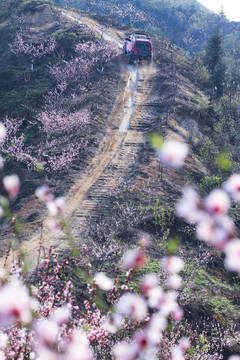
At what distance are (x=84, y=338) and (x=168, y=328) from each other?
2628 millimetres

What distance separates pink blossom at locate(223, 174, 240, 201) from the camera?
645 inches

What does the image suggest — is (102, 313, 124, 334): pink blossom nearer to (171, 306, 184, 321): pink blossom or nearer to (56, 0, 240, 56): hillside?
(171, 306, 184, 321): pink blossom

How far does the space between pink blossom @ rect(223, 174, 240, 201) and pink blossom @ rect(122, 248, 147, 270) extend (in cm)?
763

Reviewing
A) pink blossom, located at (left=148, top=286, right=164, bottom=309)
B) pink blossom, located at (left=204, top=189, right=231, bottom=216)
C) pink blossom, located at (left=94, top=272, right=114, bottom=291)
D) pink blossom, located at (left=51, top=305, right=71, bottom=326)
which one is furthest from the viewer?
pink blossom, located at (left=204, top=189, right=231, bottom=216)

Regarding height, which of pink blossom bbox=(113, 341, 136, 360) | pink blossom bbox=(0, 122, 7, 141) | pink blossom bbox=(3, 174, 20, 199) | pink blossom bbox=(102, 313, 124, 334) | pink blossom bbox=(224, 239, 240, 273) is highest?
pink blossom bbox=(113, 341, 136, 360)

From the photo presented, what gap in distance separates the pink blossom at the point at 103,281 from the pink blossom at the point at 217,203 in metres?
7.19

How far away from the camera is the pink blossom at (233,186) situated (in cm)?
1639

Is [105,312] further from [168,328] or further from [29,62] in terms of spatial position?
[29,62]

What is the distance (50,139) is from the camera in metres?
20.2

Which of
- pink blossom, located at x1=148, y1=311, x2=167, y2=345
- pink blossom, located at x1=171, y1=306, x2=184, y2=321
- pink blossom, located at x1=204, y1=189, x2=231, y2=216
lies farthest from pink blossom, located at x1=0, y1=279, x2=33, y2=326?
pink blossom, located at x1=204, y1=189, x2=231, y2=216

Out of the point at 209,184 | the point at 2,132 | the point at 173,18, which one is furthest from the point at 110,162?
the point at 173,18

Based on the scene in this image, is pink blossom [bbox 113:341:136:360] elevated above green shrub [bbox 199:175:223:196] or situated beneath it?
elevated above

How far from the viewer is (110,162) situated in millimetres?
17125

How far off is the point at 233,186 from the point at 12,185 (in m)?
13.6
